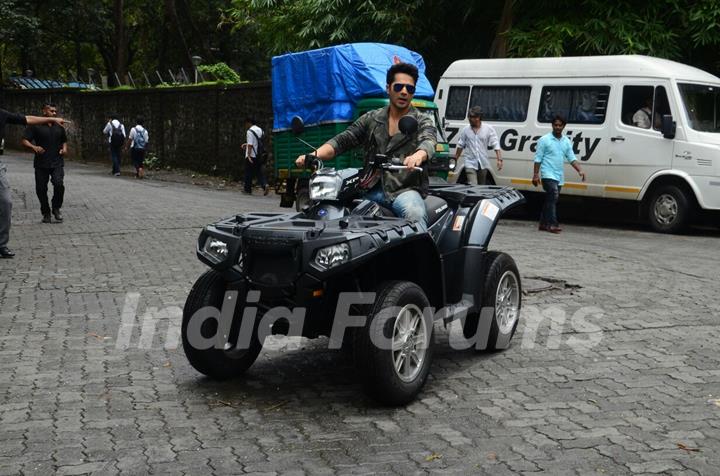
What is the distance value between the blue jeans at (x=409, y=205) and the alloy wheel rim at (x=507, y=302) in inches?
43.0

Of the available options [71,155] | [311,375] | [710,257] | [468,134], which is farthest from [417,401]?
[71,155]

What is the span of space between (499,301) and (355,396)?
1.58 m

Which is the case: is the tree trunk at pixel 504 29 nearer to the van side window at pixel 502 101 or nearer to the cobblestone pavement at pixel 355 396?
the van side window at pixel 502 101

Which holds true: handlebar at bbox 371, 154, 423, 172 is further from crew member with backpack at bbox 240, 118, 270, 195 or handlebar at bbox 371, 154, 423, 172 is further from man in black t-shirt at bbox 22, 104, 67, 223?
crew member with backpack at bbox 240, 118, 270, 195

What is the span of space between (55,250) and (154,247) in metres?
1.17

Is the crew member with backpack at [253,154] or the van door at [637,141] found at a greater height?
the van door at [637,141]

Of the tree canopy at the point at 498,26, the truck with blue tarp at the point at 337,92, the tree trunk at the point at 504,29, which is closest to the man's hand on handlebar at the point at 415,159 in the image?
the truck with blue tarp at the point at 337,92

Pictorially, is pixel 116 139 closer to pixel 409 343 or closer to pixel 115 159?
pixel 115 159

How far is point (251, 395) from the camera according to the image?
5.74 m

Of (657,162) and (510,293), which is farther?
(657,162)

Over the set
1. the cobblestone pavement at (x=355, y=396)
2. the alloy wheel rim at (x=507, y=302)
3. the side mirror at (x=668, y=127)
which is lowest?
the cobblestone pavement at (x=355, y=396)

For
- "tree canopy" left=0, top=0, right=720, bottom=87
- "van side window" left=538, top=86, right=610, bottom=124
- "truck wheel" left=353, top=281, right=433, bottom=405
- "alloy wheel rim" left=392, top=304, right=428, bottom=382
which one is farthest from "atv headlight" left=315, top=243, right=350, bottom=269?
"tree canopy" left=0, top=0, right=720, bottom=87

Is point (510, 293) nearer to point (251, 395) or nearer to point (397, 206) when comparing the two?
point (397, 206)

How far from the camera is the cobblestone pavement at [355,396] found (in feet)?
15.3
